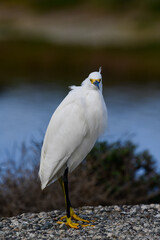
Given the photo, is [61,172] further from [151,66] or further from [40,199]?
[151,66]

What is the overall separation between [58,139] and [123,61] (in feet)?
79.8

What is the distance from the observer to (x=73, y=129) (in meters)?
4.46

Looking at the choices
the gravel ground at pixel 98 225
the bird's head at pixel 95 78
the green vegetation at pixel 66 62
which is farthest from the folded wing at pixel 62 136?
the green vegetation at pixel 66 62

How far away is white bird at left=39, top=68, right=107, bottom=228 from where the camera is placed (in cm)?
440

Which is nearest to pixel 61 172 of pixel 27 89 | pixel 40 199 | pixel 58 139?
pixel 58 139

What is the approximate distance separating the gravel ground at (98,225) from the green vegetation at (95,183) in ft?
2.60

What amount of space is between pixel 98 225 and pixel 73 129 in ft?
3.33

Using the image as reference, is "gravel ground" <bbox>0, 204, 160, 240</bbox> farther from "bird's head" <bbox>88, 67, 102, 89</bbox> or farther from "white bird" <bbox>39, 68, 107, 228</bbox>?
"bird's head" <bbox>88, 67, 102, 89</bbox>

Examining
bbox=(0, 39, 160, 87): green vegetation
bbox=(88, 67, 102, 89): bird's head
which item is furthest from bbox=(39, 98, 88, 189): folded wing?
bbox=(0, 39, 160, 87): green vegetation

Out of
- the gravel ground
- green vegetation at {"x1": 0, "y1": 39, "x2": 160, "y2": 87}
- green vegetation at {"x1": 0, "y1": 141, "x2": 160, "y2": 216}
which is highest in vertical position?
green vegetation at {"x1": 0, "y1": 39, "x2": 160, "y2": 87}

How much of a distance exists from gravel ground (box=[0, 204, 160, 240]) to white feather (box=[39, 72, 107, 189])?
49 centimetres

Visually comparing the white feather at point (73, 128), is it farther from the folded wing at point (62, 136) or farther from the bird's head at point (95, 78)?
the bird's head at point (95, 78)

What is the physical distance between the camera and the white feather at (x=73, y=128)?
4402 millimetres

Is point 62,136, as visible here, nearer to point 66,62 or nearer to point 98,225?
point 98,225
